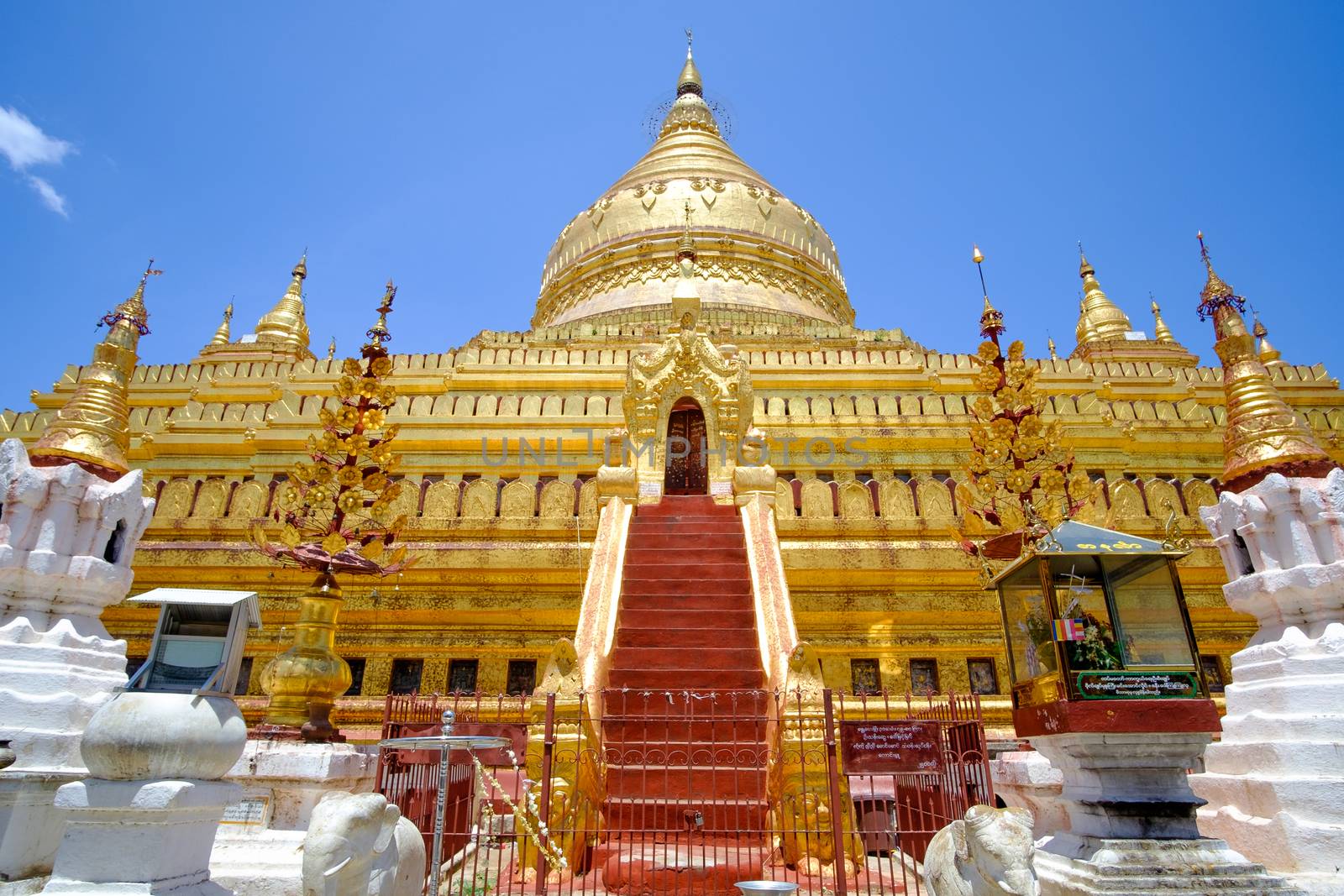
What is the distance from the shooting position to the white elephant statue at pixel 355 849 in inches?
149

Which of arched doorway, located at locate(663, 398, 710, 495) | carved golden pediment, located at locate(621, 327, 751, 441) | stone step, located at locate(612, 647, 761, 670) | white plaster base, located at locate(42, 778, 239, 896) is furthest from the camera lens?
arched doorway, located at locate(663, 398, 710, 495)

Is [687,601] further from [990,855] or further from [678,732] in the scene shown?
[990,855]

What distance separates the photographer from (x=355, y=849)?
390 cm

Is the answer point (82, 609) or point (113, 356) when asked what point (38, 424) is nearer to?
point (113, 356)

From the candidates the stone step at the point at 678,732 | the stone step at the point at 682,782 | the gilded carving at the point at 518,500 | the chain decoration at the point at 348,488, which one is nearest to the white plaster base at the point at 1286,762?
the stone step at the point at 682,782

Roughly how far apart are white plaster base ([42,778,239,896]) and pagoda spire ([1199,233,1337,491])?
821 cm

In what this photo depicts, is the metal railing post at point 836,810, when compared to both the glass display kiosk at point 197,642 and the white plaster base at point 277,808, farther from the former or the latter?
the glass display kiosk at point 197,642

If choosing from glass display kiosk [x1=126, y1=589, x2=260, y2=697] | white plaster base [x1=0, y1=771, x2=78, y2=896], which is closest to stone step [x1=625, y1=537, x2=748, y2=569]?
glass display kiosk [x1=126, y1=589, x2=260, y2=697]

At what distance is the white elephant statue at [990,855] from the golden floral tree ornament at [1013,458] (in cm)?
580

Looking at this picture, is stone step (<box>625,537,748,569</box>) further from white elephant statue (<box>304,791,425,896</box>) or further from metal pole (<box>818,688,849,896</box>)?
white elephant statue (<box>304,791,425,896</box>)

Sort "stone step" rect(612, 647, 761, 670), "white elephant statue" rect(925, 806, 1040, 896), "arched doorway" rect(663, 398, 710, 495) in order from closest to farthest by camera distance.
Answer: "white elephant statue" rect(925, 806, 1040, 896), "stone step" rect(612, 647, 761, 670), "arched doorway" rect(663, 398, 710, 495)

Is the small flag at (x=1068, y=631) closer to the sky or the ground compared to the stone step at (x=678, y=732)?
closer to the sky

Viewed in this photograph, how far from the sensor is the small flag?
4.50m

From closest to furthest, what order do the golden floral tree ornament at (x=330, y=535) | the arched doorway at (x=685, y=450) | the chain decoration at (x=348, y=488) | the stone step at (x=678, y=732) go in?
the golden floral tree ornament at (x=330, y=535)
the chain decoration at (x=348, y=488)
the stone step at (x=678, y=732)
the arched doorway at (x=685, y=450)
